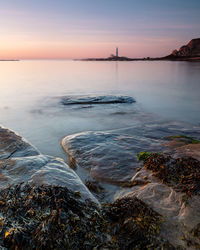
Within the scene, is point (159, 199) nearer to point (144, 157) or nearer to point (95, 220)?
point (95, 220)

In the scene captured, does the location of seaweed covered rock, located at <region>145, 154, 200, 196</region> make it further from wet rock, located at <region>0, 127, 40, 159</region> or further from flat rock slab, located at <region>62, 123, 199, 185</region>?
wet rock, located at <region>0, 127, 40, 159</region>

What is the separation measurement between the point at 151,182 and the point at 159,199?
0.53 m

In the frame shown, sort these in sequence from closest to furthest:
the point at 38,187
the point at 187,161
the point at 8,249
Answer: the point at 8,249, the point at 38,187, the point at 187,161

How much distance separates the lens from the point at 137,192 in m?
3.04

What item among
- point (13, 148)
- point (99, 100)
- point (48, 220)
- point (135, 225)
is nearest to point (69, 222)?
point (48, 220)

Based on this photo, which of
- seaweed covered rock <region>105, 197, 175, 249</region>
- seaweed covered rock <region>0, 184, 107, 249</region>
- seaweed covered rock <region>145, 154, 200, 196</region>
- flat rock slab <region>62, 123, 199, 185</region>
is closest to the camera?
seaweed covered rock <region>0, 184, 107, 249</region>

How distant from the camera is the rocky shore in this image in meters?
2.06

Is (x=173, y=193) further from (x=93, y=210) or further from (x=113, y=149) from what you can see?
(x=113, y=149)

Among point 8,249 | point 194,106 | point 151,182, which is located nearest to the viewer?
point 8,249

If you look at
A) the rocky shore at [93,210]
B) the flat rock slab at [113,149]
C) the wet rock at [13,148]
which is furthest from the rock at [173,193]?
→ the wet rock at [13,148]

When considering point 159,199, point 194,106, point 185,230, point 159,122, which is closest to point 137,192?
point 159,199

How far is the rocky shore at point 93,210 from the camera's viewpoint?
2061mm

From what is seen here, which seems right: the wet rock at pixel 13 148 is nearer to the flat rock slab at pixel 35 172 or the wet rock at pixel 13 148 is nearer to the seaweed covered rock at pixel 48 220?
the flat rock slab at pixel 35 172

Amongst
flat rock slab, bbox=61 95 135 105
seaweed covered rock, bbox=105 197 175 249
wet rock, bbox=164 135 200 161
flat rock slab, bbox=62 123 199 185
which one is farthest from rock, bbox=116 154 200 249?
flat rock slab, bbox=61 95 135 105
